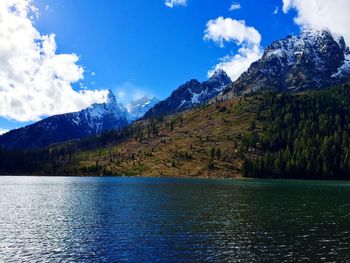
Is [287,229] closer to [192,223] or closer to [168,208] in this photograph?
[192,223]

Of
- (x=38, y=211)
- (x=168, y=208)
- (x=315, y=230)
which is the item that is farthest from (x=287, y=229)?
(x=38, y=211)

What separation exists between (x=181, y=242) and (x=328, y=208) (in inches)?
2540

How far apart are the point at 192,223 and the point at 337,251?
32.2 metres

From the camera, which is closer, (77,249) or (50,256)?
(50,256)

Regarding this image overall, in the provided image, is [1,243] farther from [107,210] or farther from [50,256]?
[107,210]

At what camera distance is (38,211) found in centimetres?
10156

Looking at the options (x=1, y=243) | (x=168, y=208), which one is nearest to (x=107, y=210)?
(x=168, y=208)

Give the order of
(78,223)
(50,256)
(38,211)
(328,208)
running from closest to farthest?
(50,256)
(78,223)
(38,211)
(328,208)

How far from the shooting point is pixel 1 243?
6141cm

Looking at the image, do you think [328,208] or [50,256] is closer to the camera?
[50,256]

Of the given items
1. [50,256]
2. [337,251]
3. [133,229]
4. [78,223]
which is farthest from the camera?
[78,223]

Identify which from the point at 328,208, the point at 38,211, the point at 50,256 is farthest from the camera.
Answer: the point at 328,208

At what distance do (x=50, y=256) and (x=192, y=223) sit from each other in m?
35.7

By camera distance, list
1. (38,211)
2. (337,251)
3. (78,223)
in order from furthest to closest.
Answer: (38,211) < (78,223) < (337,251)
